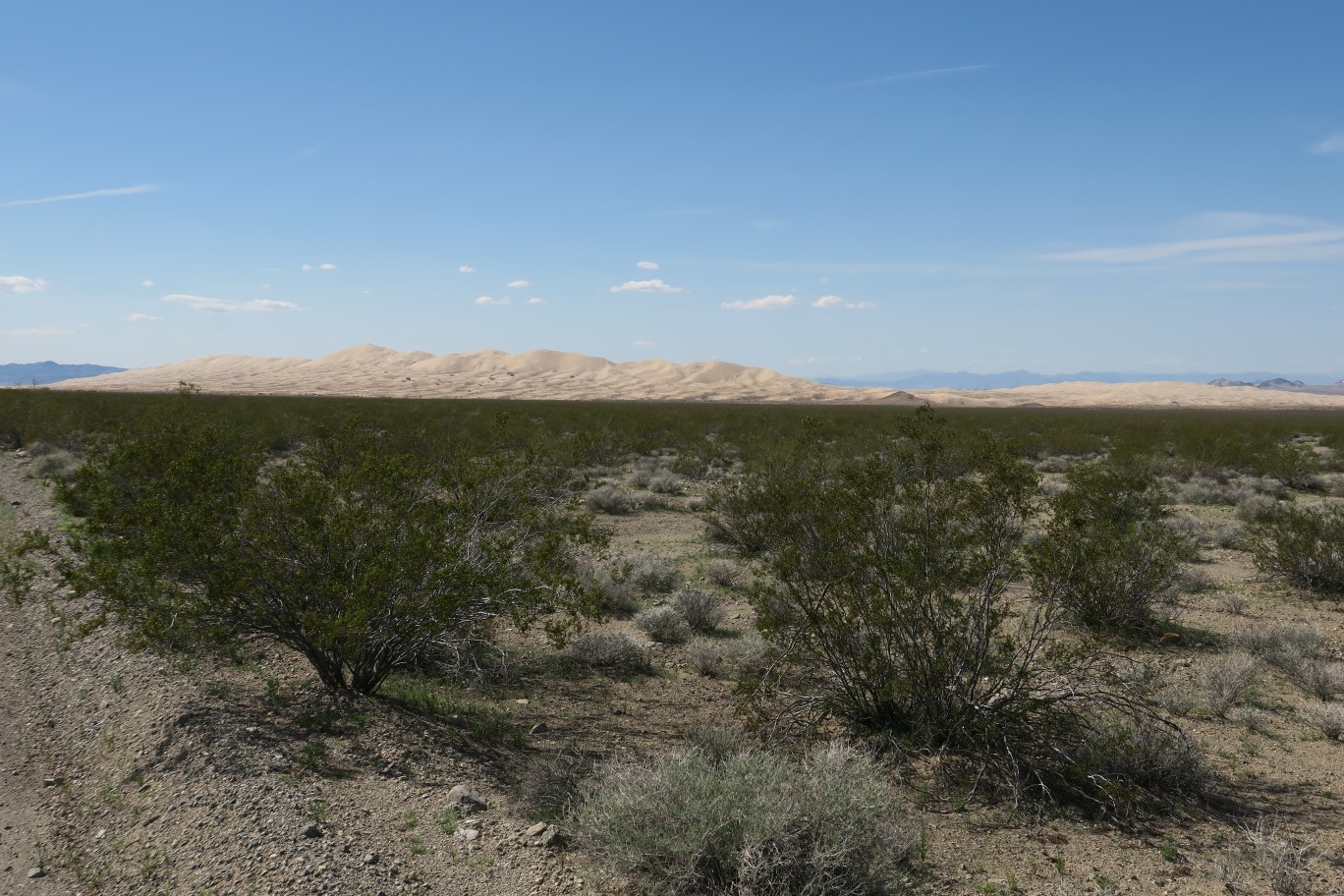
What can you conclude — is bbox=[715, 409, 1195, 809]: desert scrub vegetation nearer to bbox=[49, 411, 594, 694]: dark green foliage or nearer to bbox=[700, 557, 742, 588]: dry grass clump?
bbox=[49, 411, 594, 694]: dark green foliage

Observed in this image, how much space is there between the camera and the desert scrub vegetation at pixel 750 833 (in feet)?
13.2

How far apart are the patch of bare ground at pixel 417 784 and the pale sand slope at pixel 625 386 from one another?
11458 cm

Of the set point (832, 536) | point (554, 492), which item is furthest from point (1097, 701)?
point (554, 492)

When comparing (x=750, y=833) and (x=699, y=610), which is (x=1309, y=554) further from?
(x=750, y=833)

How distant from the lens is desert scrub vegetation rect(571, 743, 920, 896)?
13.2ft

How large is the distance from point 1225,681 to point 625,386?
149m

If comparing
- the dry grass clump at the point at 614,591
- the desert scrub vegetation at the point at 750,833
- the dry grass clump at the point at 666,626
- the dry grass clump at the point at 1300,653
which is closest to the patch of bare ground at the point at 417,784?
the dry grass clump at the point at 1300,653

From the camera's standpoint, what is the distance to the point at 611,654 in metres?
8.22

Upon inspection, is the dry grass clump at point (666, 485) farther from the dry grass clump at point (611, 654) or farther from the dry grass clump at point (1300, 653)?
the dry grass clump at point (1300, 653)

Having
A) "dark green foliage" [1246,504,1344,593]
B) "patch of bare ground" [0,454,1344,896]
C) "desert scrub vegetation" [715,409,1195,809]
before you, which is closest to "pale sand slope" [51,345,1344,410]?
"dark green foliage" [1246,504,1344,593]

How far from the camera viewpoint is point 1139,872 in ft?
15.1

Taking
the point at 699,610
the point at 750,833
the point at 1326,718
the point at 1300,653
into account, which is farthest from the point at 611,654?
the point at 1300,653

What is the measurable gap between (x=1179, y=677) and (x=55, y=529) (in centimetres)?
1612

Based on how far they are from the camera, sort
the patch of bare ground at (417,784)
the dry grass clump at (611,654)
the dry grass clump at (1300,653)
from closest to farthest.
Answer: the patch of bare ground at (417,784) → the dry grass clump at (1300,653) → the dry grass clump at (611,654)
